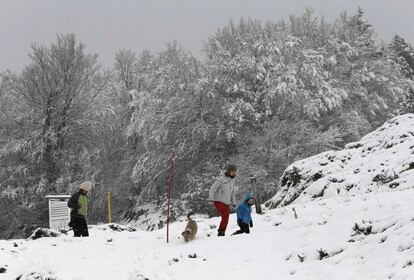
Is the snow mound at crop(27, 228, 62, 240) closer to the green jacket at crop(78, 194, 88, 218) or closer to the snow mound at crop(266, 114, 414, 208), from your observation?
the green jacket at crop(78, 194, 88, 218)

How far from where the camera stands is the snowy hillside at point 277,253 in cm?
623

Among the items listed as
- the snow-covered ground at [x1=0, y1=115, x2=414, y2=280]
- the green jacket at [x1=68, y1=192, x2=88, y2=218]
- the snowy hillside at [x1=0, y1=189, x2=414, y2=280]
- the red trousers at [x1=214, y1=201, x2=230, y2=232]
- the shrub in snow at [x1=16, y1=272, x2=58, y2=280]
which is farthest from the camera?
the green jacket at [x1=68, y1=192, x2=88, y2=218]

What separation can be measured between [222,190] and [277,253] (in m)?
3.46

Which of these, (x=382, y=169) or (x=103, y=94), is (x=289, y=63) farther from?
(x=382, y=169)

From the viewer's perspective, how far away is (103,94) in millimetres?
30406

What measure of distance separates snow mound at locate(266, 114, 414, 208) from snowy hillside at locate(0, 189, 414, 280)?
2623mm

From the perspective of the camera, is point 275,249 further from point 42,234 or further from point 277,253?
point 42,234

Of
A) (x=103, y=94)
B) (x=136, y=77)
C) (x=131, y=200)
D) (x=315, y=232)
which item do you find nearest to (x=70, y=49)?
(x=103, y=94)

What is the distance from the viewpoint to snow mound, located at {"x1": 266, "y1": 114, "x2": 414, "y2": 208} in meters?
12.8

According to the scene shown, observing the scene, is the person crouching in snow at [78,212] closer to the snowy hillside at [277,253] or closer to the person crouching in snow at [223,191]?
the snowy hillside at [277,253]

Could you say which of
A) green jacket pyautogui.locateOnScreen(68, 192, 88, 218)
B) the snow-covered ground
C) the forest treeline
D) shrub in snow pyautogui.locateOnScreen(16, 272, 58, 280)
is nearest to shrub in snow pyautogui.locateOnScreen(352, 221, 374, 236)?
the snow-covered ground

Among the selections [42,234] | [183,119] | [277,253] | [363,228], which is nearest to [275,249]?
[277,253]

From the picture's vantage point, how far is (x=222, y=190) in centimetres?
1131

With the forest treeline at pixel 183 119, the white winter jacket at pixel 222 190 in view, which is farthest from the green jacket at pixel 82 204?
the forest treeline at pixel 183 119
